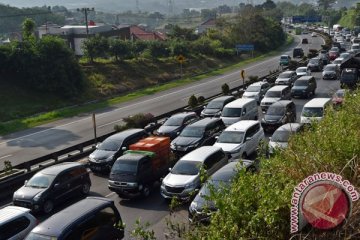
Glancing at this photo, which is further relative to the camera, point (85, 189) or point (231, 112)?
point (231, 112)

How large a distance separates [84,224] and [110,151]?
973 centimetres

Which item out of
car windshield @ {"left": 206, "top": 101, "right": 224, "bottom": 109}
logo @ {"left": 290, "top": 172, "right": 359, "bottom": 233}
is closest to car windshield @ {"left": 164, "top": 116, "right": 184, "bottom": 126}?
car windshield @ {"left": 206, "top": 101, "right": 224, "bottom": 109}

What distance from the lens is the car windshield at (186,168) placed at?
18219 millimetres

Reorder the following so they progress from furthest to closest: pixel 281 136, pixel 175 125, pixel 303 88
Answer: pixel 303 88
pixel 175 125
pixel 281 136

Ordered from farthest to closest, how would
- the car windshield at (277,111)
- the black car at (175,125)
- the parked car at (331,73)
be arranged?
the parked car at (331,73) → the car windshield at (277,111) → the black car at (175,125)

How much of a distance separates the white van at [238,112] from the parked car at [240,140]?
4.05 metres

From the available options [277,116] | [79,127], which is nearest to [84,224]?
[277,116]

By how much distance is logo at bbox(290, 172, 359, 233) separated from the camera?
6.64m

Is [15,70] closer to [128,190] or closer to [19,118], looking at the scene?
[19,118]

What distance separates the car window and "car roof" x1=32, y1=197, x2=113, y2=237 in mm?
1455

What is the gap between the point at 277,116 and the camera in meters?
27.5

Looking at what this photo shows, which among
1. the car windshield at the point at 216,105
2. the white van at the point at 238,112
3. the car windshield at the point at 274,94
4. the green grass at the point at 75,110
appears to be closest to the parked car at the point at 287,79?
the car windshield at the point at 274,94

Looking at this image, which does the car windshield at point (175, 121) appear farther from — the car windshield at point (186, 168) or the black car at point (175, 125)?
the car windshield at point (186, 168)

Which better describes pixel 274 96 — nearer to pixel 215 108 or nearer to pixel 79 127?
pixel 215 108
